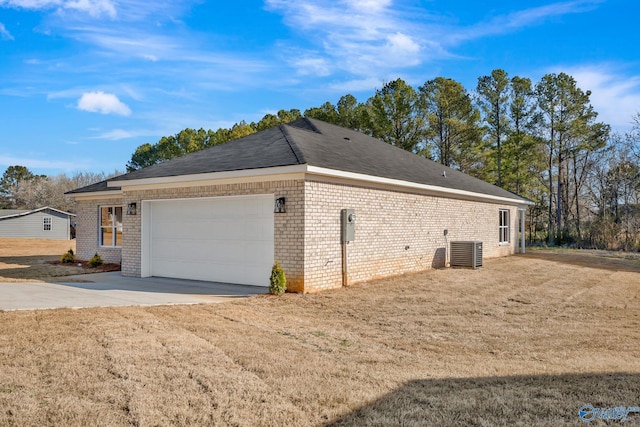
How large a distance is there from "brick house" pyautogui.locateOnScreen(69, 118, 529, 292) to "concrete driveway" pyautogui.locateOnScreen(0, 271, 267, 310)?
644 millimetres

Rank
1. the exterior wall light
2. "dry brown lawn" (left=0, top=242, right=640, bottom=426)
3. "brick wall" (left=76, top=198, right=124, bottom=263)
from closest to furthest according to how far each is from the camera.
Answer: "dry brown lawn" (left=0, top=242, right=640, bottom=426), the exterior wall light, "brick wall" (left=76, top=198, right=124, bottom=263)

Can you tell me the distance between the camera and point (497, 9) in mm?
13516

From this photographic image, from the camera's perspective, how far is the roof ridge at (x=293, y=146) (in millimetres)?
9469

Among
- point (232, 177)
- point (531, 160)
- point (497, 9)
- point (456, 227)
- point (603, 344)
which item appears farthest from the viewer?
point (531, 160)

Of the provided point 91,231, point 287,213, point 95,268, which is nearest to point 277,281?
point 287,213

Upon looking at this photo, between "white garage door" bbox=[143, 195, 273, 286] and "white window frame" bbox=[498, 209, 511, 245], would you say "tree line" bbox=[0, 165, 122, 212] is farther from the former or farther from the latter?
"white window frame" bbox=[498, 209, 511, 245]

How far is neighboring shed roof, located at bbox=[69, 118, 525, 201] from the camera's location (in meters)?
10.2

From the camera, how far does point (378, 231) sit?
460 inches

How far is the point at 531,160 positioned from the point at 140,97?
83.4ft

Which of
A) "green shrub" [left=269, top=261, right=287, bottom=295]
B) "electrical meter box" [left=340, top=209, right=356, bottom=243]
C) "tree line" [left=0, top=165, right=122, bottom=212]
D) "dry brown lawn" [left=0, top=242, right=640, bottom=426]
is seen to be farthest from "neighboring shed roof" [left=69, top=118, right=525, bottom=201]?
"tree line" [left=0, top=165, right=122, bottom=212]

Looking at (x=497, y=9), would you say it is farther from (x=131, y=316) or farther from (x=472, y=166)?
(x=472, y=166)

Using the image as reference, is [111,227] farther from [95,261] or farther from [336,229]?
[336,229]

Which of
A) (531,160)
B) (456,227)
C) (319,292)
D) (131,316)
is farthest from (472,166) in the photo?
(131,316)

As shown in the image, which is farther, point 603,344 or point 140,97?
point 140,97
